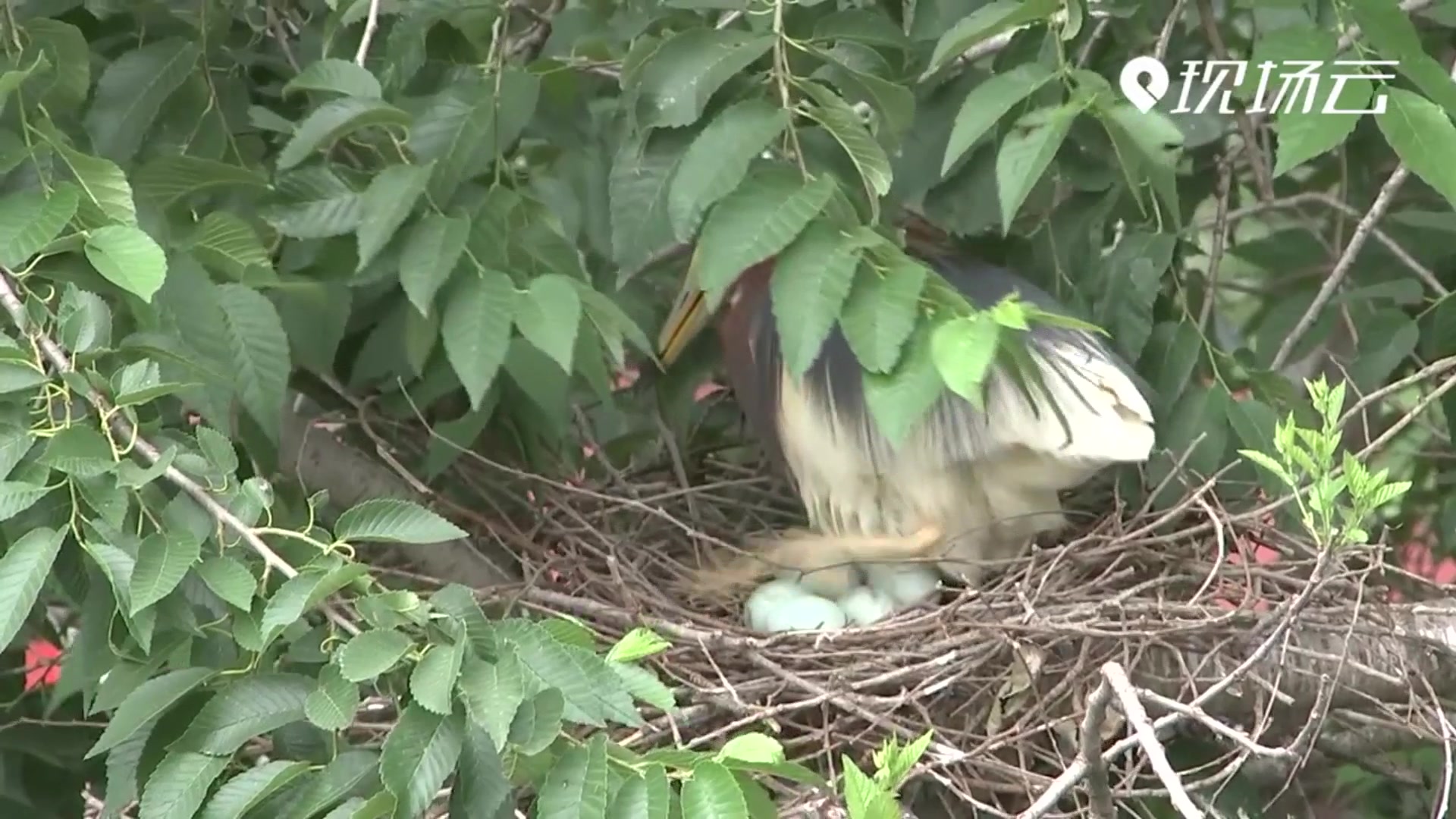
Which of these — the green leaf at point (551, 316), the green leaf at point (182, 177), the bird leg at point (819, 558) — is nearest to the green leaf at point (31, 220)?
the green leaf at point (182, 177)

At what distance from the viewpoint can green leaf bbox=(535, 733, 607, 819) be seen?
2.02 feet

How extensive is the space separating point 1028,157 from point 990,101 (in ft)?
0.17

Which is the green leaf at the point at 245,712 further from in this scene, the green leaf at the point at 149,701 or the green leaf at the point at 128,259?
the green leaf at the point at 128,259

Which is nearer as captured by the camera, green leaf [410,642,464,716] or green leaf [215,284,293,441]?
green leaf [410,642,464,716]

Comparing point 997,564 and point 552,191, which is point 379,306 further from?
point 997,564

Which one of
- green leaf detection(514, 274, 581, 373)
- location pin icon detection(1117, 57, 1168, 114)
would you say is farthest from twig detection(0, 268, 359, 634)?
location pin icon detection(1117, 57, 1168, 114)

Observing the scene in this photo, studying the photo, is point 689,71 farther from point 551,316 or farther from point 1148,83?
point 1148,83

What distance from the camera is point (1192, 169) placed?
4.53 feet

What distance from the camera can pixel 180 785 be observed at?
0.65 meters

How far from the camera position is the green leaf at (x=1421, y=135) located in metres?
0.85

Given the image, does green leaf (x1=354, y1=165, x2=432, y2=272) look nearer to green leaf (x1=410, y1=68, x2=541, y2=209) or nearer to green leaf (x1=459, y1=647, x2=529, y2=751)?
green leaf (x1=410, y1=68, x2=541, y2=209)

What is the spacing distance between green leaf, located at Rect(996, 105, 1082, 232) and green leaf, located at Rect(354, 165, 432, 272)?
354 mm

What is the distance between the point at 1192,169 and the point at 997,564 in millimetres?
457

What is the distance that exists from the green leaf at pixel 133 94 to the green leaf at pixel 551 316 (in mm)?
317
